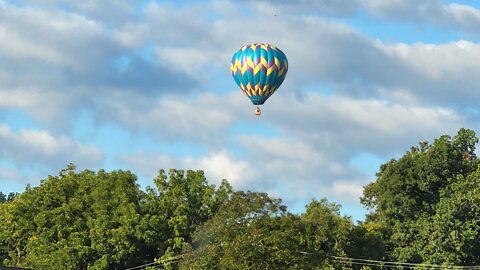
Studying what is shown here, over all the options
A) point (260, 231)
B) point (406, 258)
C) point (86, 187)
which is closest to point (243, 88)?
point (260, 231)

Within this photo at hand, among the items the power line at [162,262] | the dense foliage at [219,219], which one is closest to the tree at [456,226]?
the dense foliage at [219,219]

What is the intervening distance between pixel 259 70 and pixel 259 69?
0.05 metres

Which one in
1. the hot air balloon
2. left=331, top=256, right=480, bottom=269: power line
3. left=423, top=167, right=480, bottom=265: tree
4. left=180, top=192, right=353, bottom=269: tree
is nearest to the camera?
left=180, top=192, right=353, bottom=269: tree

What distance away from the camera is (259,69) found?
4728 cm

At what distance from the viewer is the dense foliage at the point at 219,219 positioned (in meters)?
53.4

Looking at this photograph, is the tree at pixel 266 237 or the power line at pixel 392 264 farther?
the power line at pixel 392 264

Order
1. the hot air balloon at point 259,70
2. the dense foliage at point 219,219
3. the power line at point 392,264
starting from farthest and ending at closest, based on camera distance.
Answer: the power line at point 392,264 < the dense foliage at point 219,219 < the hot air balloon at point 259,70

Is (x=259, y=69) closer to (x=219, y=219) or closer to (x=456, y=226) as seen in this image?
(x=219, y=219)

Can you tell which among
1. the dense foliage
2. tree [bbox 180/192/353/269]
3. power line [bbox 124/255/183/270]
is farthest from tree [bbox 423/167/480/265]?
power line [bbox 124/255/183/270]

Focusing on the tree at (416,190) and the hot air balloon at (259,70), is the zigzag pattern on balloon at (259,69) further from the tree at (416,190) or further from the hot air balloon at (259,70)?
the tree at (416,190)

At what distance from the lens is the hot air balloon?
155ft

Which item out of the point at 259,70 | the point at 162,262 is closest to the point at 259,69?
the point at 259,70

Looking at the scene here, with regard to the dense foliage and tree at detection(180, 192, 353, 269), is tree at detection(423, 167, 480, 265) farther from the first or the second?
tree at detection(180, 192, 353, 269)

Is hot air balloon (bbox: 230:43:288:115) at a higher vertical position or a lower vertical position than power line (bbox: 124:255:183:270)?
higher
